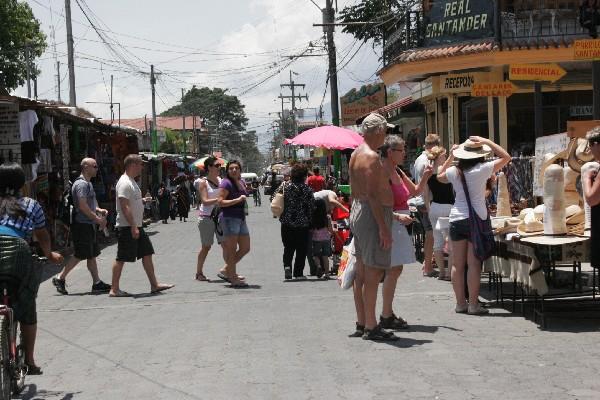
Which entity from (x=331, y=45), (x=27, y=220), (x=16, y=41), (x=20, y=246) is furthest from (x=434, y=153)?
(x=16, y=41)

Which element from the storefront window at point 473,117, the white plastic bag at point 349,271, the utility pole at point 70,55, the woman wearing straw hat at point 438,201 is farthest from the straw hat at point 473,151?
the utility pole at point 70,55

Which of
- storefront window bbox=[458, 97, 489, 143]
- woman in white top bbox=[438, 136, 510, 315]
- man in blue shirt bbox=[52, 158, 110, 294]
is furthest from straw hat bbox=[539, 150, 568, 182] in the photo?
storefront window bbox=[458, 97, 489, 143]

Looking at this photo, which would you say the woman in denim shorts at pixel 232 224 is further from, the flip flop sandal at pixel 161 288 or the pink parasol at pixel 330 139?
the pink parasol at pixel 330 139

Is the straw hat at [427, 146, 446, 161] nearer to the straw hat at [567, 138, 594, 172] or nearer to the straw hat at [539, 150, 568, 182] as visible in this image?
the straw hat at [539, 150, 568, 182]

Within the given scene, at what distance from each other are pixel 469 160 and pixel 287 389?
365 centimetres

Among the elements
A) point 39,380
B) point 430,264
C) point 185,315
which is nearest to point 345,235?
point 430,264

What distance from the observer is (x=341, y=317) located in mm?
9391

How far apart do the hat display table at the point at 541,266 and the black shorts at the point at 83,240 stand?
5516 millimetres

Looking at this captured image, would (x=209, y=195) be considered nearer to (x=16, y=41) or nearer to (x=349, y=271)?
(x=349, y=271)

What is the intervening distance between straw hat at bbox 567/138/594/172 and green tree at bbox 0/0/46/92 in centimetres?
3896

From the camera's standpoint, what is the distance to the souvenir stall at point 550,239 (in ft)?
27.1

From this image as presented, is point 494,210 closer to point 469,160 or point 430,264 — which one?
point 430,264

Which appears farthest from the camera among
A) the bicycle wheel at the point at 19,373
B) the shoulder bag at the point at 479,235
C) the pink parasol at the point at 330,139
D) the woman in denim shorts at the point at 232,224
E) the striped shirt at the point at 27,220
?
the pink parasol at the point at 330,139

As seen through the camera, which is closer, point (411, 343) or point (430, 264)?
point (411, 343)
